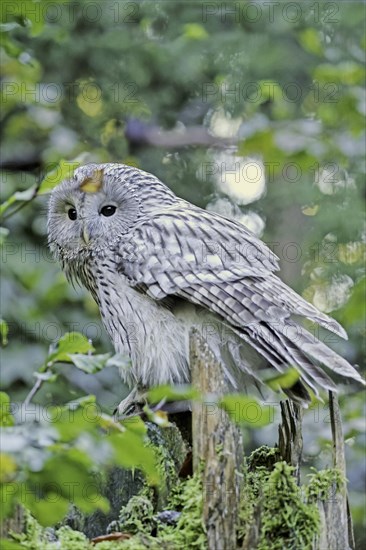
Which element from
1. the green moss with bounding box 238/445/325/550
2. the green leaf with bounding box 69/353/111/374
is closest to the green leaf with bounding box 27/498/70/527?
the green leaf with bounding box 69/353/111/374

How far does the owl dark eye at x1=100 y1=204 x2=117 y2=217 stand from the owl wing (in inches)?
7.9

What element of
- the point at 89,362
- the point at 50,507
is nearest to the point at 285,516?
the point at 50,507

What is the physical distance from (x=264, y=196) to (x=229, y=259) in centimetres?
224

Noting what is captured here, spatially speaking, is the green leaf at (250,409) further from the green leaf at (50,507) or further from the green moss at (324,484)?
the green moss at (324,484)

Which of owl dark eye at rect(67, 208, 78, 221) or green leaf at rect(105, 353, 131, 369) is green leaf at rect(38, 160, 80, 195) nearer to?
green leaf at rect(105, 353, 131, 369)

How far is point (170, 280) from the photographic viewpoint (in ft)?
13.0

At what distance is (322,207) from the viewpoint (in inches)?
226

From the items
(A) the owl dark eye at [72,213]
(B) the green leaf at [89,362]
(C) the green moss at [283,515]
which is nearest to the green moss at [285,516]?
(C) the green moss at [283,515]

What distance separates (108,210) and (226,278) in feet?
2.79

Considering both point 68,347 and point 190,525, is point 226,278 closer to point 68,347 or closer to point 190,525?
point 190,525

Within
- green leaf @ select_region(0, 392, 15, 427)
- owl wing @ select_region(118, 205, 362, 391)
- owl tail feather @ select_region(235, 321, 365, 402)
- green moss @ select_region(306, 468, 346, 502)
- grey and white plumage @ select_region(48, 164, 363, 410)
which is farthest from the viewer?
grey and white plumage @ select_region(48, 164, 363, 410)

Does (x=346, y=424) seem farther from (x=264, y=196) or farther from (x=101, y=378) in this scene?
(x=264, y=196)

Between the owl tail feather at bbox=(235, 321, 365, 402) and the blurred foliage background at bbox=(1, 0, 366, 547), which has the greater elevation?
the blurred foliage background at bbox=(1, 0, 366, 547)

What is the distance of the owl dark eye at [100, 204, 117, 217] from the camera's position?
175 inches
